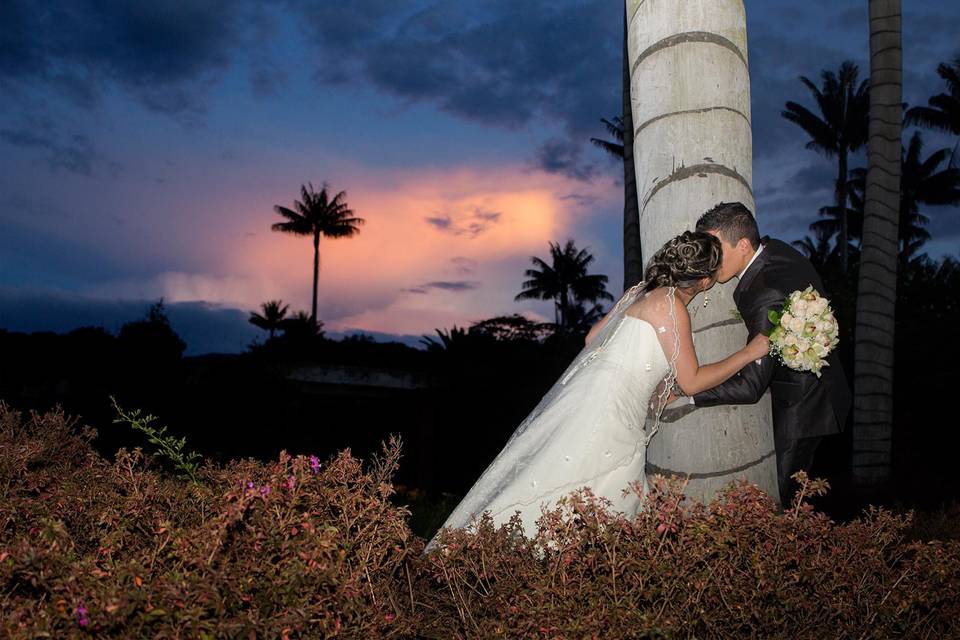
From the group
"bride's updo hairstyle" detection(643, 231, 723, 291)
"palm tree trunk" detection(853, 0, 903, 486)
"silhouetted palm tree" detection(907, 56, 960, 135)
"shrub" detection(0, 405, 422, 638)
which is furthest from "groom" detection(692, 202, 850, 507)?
"silhouetted palm tree" detection(907, 56, 960, 135)

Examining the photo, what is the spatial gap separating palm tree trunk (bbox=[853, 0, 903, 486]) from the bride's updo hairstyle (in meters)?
5.78

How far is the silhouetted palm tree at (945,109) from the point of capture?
149 feet

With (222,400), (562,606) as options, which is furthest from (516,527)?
(222,400)

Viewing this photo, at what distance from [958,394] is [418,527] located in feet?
33.1

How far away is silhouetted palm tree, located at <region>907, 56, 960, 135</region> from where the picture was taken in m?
45.5

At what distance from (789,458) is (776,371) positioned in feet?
1.79

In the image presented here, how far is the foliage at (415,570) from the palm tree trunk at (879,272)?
5.99 metres

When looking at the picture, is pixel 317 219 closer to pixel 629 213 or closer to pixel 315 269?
pixel 315 269

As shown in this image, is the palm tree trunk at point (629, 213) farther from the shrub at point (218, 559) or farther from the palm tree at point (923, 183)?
the palm tree at point (923, 183)

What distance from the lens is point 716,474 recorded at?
410 cm

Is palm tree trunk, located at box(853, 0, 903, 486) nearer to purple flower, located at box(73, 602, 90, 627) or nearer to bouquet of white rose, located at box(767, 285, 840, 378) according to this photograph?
bouquet of white rose, located at box(767, 285, 840, 378)

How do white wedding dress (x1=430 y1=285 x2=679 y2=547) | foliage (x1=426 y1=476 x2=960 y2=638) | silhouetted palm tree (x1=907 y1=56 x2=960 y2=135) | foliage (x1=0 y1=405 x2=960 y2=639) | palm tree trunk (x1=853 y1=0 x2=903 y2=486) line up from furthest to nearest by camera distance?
silhouetted palm tree (x1=907 y1=56 x2=960 y2=135) < palm tree trunk (x1=853 y1=0 x2=903 y2=486) < white wedding dress (x1=430 y1=285 x2=679 y2=547) < foliage (x1=426 y1=476 x2=960 y2=638) < foliage (x1=0 y1=405 x2=960 y2=639)

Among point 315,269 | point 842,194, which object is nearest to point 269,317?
point 315,269

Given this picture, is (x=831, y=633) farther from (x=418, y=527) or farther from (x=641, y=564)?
(x=418, y=527)
